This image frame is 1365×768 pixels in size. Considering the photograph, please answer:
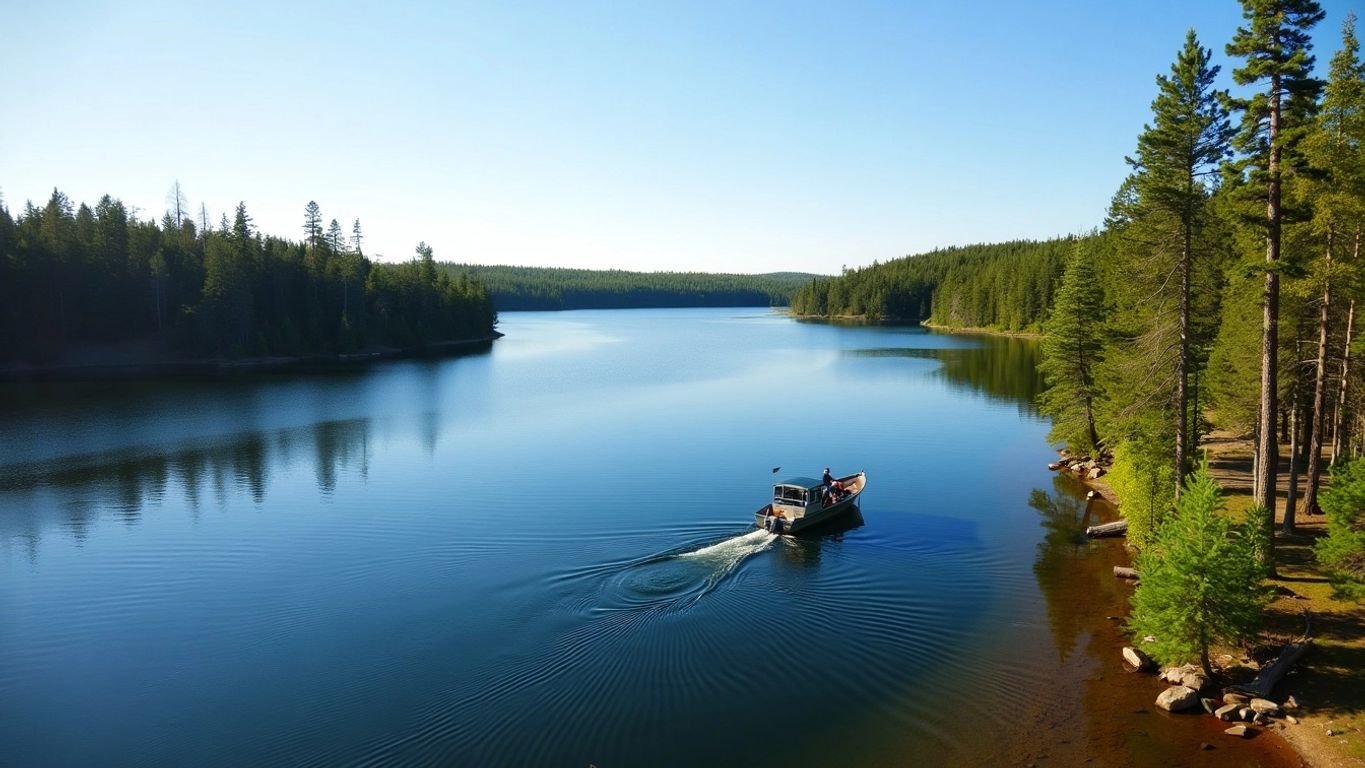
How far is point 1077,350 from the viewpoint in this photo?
147 feet

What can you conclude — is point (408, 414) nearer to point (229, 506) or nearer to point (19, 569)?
point (229, 506)

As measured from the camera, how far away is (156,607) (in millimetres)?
25672

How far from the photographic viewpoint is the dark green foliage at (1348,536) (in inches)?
739

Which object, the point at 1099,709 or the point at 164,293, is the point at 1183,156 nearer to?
the point at 1099,709

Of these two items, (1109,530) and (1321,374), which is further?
(1109,530)

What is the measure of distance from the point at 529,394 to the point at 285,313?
5604cm

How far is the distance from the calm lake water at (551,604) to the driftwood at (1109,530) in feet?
4.40

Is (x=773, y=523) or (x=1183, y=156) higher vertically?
(x=1183, y=156)

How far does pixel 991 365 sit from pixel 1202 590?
82570mm

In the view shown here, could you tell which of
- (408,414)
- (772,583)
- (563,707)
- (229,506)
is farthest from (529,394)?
(563,707)

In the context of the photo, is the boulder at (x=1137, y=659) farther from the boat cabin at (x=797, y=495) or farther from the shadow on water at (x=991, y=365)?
the shadow on water at (x=991, y=365)

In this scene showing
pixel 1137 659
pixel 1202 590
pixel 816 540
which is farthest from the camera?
pixel 816 540

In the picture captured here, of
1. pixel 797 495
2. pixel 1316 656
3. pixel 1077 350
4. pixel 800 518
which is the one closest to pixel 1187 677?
pixel 1316 656

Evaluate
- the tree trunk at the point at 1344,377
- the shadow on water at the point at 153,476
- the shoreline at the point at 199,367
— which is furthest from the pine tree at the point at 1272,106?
the shoreline at the point at 199,367
